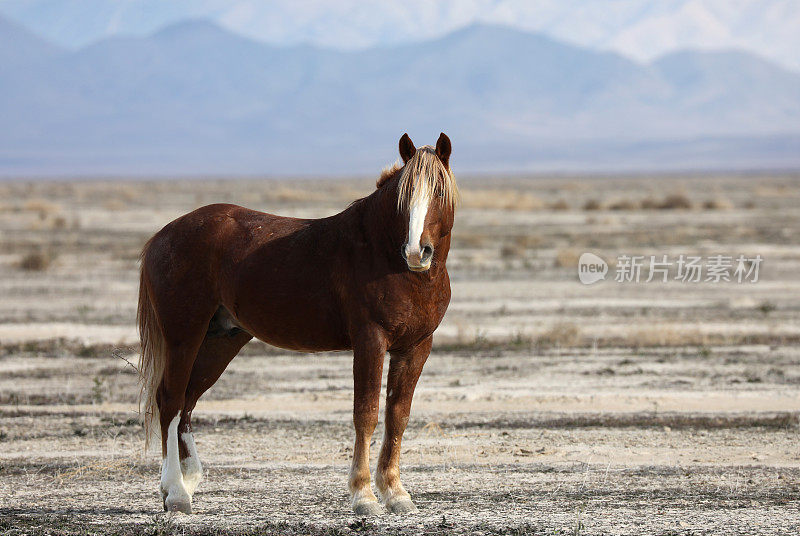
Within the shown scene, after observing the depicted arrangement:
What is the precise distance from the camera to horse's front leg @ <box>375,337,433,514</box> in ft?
22.9

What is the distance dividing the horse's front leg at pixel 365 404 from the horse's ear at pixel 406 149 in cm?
106

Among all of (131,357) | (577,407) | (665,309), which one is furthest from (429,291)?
(665,309)

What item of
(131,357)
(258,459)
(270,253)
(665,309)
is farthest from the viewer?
(665,309)

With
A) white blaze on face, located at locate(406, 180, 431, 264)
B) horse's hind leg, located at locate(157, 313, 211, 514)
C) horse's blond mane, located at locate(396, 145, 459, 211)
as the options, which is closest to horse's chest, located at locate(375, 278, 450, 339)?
white blaze on face, located at locate(406, 180, 431, 264)

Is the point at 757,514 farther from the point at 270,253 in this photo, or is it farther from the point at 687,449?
the point at 270,253

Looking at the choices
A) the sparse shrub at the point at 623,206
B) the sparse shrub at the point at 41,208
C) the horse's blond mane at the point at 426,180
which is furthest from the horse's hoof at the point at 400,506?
the sparse shrub at the point at 623,206

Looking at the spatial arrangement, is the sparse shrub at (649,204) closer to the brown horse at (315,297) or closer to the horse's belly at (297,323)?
the brown horse at (315,297)

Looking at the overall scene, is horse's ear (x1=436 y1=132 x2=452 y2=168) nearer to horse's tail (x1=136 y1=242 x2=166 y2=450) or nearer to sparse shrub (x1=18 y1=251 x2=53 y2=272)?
horse's tail (x1=136 y1=242 x2=166 y2=450)

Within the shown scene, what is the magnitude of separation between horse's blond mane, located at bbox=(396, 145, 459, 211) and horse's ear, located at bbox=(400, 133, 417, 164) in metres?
0.09

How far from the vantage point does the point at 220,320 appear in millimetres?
7551

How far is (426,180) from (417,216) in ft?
0.86

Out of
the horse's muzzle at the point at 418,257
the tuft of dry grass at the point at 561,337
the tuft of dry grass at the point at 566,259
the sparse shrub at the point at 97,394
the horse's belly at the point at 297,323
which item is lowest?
the sparse shrub at the point at 97,394

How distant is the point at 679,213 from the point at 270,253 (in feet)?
139

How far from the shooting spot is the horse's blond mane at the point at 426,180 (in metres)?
6.55
